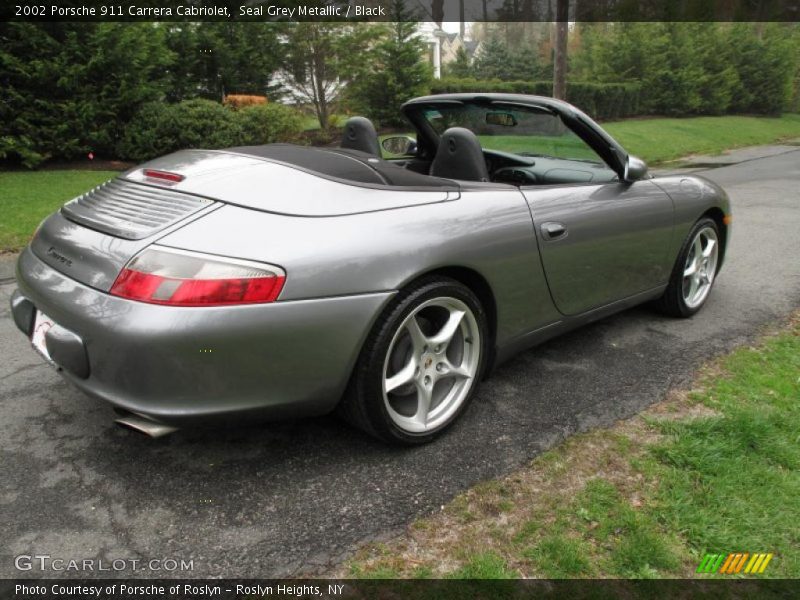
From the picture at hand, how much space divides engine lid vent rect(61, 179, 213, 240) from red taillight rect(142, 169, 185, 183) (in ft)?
0.22

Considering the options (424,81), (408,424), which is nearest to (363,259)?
(408,424)

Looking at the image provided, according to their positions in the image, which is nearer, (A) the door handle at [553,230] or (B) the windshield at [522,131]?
(A) the door handle at [553,230]

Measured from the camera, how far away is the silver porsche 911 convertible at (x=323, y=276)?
6.29 ft

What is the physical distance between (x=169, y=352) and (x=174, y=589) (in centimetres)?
68

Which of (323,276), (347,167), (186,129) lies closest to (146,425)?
(323,276)

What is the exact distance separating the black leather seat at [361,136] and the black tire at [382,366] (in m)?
1.33

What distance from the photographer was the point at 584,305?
3111 mm

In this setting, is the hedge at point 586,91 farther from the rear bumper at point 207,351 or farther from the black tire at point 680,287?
the rear bumper at point 207,351

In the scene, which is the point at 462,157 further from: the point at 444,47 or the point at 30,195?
the point at 444,47

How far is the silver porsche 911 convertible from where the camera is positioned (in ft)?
6.29

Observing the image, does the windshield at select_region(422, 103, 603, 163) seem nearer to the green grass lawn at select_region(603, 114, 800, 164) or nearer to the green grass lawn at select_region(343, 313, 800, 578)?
the green grass lawn at select_region(343, 313, 800, 578)

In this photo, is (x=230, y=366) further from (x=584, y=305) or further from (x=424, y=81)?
(x=424, y=81)

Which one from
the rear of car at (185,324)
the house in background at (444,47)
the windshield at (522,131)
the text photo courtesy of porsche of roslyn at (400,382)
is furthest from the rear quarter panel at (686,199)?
the house in background at (444,47)

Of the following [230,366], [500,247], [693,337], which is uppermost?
[500,247]
